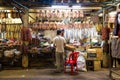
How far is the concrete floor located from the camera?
1155 centimetres

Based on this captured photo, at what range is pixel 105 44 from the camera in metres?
14.1

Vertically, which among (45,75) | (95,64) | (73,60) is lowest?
(45,75)

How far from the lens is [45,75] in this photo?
40.3ft

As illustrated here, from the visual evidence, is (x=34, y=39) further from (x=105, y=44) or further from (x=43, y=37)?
(x=105, y=44)

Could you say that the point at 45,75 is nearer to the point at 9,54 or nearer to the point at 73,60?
the point at 73,60

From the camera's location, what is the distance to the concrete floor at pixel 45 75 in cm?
1155

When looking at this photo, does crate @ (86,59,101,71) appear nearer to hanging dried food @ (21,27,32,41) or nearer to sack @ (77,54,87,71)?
sack @ (77,54,87,71)

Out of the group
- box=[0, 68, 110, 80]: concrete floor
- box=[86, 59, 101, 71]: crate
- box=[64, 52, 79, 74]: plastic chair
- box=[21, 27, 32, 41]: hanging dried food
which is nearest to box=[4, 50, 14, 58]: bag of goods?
box=[0, 68, 110, 80]: concrete floor

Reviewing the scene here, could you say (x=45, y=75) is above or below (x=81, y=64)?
below

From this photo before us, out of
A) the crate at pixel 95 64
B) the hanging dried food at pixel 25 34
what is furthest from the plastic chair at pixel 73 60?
the hanging dried food at pixel 25 34

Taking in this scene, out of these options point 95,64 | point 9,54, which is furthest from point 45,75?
point 95,64

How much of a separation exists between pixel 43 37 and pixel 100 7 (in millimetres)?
3927

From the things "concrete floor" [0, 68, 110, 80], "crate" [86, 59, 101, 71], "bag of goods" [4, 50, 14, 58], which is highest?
"bag of goods" [4, 50, 14, 58]

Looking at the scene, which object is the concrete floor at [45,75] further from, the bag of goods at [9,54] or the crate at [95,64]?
the bag of goods at [9,54]
